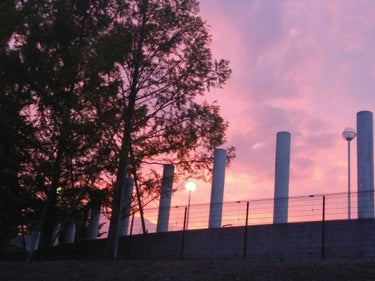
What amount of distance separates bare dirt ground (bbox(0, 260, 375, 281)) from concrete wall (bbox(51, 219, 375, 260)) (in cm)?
264

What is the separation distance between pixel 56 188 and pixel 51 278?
321 inches

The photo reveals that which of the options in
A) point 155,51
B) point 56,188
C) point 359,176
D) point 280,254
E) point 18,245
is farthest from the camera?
point 18,245

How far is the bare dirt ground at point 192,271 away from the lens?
12633 mm

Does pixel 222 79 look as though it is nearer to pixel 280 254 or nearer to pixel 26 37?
pixel 280 254

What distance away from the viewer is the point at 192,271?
14344 mm

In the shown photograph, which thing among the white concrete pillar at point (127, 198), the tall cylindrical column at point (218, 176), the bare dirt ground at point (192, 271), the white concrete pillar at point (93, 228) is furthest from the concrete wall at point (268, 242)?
the white concrete pillar at point (93, 228)

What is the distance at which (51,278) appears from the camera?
52.3ft

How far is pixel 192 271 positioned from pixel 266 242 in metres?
4.37

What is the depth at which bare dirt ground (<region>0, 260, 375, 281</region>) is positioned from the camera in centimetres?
1263

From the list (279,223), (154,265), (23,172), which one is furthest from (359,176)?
(23,172)

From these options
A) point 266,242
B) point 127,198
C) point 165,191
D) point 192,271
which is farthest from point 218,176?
point 192,271

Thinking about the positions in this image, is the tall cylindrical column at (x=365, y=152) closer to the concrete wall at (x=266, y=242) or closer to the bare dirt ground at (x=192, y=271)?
the concrete wall at (x=266, y=242)

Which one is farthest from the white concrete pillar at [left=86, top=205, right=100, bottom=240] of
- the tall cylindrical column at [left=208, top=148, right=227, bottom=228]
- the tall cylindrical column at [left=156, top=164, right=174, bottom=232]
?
the tall cylindrical column at [left=208, top=148, right=227, bottom=228]

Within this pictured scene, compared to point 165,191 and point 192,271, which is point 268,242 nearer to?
point 192,271
